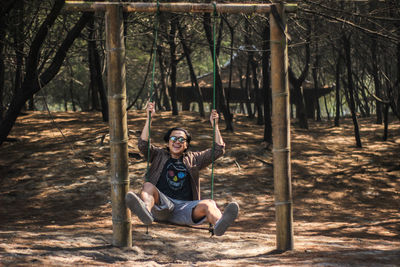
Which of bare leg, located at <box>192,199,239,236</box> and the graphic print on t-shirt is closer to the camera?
bare leg, located at <box>192,199,239,236</box>

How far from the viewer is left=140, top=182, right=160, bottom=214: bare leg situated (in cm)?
469

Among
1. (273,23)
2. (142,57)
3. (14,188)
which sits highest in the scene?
(142,57)

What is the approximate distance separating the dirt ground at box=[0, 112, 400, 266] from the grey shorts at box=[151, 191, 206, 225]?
0.83ft

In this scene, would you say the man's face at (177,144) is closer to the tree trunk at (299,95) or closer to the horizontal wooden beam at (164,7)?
the horizontal wooden beam at (164,7)

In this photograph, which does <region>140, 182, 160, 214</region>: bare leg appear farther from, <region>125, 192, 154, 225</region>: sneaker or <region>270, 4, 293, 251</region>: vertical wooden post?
<region>270, 4, 293, 251</region>: vertical wooden post

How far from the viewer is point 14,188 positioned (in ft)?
31.4

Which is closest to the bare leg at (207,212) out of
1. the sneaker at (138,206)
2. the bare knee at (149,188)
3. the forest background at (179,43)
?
the bare knee at (149,188)

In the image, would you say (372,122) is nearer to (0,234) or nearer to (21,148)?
(21,148)

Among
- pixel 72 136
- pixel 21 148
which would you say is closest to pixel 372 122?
pixel 72 136

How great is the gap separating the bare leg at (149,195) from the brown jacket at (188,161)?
25 centimetres

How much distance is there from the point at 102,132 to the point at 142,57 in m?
12.1

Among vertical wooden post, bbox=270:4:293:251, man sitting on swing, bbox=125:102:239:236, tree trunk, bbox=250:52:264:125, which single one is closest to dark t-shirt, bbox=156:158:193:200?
man sitting on swing, bbox=125:102:239:236

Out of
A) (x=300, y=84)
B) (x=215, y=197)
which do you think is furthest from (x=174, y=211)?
(x=300, y=84)

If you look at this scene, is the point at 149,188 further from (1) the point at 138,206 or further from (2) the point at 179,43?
(2) the point at 179,43
